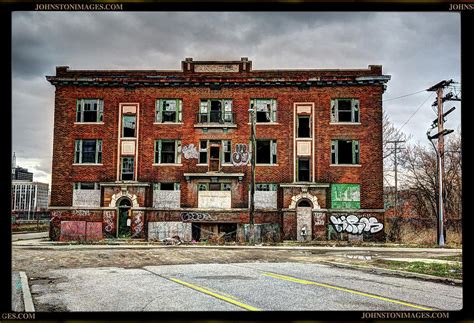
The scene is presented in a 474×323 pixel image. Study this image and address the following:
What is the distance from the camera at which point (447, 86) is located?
4.54 meters

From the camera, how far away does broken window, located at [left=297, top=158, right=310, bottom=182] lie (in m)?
25.8

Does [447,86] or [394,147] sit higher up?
[394,147]

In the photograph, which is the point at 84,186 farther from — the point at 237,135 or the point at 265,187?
the point at 265,187

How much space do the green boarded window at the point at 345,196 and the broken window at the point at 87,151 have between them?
13247mm

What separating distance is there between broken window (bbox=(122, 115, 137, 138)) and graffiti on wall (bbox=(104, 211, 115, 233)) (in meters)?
4.50

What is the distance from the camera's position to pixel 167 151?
25.5 meters

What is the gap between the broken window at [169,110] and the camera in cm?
2531

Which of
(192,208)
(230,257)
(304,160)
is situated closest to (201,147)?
(192,208)

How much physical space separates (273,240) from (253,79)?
9311 millimetres

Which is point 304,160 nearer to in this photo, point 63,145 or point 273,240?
point 273,240

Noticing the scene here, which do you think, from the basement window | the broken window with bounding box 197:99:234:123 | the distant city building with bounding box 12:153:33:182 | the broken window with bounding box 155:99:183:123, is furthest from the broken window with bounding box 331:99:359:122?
the distant city building with bounding box 12:153:33:182

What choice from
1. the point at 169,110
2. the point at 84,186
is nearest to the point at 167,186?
the point at 169,110

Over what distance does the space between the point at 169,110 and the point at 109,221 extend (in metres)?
7.15
